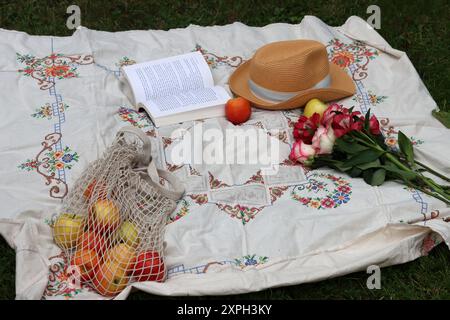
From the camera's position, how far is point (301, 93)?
9.82 ft

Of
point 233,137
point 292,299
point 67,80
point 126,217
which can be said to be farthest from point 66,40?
point 292,299

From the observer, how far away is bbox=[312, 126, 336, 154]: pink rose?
8.63 ft

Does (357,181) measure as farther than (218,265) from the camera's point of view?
Yes

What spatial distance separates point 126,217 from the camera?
2.43 meters

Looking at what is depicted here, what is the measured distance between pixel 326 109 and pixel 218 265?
32.3 inches

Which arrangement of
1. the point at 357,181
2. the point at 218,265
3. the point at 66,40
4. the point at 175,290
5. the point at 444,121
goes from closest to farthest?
the point at 175,290 → the point at 218,265 → the point at 357,181 → the point at 444,121 → the point at 66,40

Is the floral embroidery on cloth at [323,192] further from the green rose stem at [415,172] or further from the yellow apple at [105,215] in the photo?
the yellow apple at [105,215]

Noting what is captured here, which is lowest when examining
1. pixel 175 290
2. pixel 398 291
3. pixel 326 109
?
pixel 398 291

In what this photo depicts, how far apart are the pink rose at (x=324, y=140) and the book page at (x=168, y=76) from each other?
0.70 meters

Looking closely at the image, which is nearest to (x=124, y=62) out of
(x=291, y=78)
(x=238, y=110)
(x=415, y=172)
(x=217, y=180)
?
(x=238, y=110)

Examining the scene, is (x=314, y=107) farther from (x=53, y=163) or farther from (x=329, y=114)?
(x=53, y=163)

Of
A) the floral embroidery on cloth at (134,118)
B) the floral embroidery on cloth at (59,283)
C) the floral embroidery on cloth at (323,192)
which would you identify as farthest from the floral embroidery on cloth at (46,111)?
the floral embroidery on cloth at (323,192)

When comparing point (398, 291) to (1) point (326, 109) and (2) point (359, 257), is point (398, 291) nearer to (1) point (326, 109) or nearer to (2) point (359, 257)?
(2) point (359, 257)

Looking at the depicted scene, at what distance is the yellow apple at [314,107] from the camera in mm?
2938
